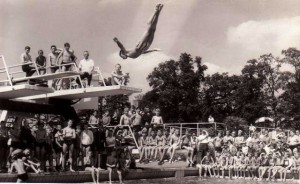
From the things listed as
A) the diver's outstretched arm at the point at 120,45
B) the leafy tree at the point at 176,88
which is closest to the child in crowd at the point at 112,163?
the diver's outstretched arm at the point at 120,45

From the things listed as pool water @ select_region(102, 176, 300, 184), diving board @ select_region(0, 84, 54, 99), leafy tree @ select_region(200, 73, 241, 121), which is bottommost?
pool water @ select_region(102, 176, 300, 184)

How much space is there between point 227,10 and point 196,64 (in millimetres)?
32786

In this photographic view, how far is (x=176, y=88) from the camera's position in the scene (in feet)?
137

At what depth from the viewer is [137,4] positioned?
977cm

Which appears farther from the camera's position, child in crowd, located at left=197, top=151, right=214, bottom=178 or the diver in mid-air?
child in crowd, located at left=197, top=151, right=214, bottom=178

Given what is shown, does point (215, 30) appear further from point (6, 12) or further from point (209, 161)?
point (6, 12)

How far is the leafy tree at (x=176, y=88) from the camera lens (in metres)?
41.2

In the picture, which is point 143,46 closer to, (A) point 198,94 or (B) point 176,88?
(B) point 176,88

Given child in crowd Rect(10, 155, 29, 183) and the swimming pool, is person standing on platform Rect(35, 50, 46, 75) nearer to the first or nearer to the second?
child in crowd Rect(10, 155, 29, 183)

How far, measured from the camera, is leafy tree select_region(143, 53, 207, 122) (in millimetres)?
41166

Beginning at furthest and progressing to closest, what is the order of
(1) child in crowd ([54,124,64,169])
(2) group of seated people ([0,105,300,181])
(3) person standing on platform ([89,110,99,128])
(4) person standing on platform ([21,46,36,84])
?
(3) person standing on platform ([89,110,99,128]) → (4) person standing on platform ([21,46,36,84]) → (1) child in crowd ([54,124,64,169]) → (2) group of seated people ([0,105,300,181])

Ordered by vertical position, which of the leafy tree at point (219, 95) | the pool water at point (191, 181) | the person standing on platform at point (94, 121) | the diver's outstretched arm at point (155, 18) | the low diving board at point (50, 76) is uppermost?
the leafy tree at point (219, 95)

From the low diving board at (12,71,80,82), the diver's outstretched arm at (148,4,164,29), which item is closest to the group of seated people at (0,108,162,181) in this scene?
the low diving board at (12,71,80,82)

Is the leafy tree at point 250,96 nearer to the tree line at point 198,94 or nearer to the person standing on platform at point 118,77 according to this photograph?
the tree line at point 198,94
